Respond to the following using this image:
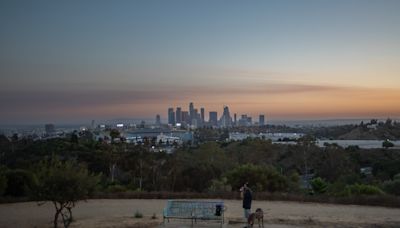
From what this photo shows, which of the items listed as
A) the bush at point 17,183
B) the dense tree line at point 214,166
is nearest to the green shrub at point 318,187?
the dense tree line at point 214,166

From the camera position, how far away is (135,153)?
1742 inches

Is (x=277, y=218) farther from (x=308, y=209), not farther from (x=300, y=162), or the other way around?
(x=300, y=162)

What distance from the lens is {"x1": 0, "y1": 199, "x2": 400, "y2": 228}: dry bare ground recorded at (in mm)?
15484

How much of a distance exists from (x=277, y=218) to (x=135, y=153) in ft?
95.4

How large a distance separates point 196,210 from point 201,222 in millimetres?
678

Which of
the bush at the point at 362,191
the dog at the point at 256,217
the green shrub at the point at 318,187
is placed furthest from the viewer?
the green shrub at the point at 318,187

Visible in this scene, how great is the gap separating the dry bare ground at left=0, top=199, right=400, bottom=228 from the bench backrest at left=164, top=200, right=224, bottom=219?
31cm

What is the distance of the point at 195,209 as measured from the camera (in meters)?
15.0

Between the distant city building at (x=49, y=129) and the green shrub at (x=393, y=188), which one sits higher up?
the distant city building at (x=49, y=129)

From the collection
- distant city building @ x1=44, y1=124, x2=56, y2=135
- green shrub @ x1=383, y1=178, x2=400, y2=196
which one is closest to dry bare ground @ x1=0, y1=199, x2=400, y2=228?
green shrub @ x1=383, y1=178, x2=400, y2=196

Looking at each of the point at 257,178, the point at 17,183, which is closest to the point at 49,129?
the point at 17,183

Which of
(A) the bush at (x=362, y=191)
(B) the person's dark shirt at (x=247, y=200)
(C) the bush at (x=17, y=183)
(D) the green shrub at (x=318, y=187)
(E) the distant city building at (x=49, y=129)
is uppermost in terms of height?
(E) the distant city building at (x=49, y=129)

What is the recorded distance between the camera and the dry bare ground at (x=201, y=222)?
50.8 feet

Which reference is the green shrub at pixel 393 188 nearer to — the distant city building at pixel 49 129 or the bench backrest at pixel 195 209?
the bench backrest at pixel 195 209
